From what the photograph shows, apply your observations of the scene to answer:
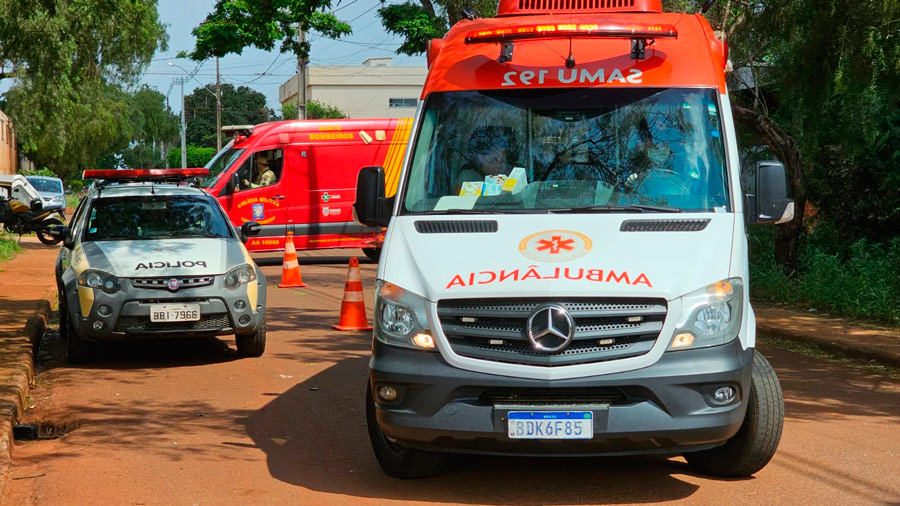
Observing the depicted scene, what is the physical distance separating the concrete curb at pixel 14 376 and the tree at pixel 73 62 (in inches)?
132

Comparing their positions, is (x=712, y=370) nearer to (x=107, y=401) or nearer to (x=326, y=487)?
(x=326, y=487)

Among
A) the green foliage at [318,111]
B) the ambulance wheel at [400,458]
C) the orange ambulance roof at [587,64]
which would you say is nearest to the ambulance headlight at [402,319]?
the ambulance wheel at [400,458]

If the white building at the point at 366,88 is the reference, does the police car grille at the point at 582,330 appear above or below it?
below

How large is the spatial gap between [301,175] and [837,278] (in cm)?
1048

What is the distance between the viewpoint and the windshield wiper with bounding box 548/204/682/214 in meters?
6.05

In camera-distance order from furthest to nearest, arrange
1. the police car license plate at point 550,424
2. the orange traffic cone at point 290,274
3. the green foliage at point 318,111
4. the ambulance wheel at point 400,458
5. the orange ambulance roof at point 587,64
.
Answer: the green foliage at point 318,111
the orange traffic cone at point 290,274
the orange ambulance roof at point 587,64
the ambulance wheel at point 400,458
the police car license plate at point 550,424

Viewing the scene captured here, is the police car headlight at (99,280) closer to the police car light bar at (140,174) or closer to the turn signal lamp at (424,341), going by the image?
the police car light bar at (140,174)

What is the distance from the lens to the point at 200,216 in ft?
36.5

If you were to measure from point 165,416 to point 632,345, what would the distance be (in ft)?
13.1

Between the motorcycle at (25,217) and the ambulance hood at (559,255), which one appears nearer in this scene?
the ambulance hood at (559,255)

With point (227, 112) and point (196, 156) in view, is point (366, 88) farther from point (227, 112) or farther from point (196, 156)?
point (227, 112)

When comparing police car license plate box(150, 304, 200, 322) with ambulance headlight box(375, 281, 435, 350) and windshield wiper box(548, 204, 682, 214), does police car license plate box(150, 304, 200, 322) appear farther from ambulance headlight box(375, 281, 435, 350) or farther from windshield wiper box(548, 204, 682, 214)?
windshield wiper box(548, 204, 682, 214)

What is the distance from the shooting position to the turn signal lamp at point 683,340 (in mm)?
5375

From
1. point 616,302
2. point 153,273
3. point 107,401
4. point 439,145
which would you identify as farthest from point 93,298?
point 616,302
